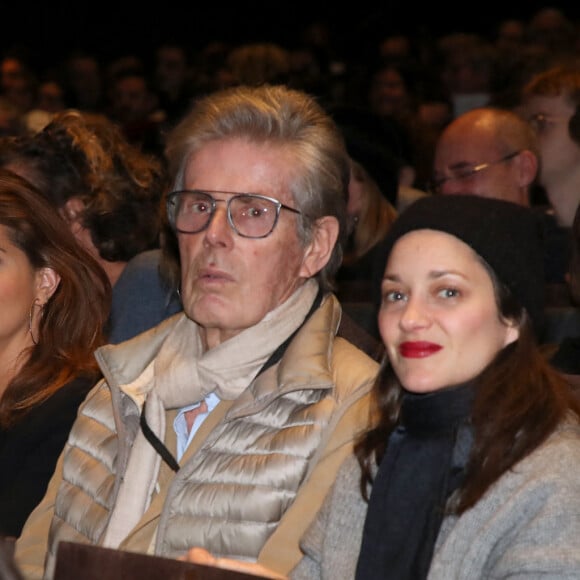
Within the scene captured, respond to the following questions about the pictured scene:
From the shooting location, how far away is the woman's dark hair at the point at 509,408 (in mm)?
2322

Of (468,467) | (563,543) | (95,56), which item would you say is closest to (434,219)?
(468,467)

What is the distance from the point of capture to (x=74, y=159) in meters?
4.38

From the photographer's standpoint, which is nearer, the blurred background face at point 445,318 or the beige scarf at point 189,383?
the blurred background face at point 445,318

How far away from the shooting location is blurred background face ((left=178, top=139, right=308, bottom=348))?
2936mm

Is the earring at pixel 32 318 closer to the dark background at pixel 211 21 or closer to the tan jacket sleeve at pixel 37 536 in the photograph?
the tan jacket sleeve at pixel 37 536

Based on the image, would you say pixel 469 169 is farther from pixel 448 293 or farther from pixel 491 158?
pixel 448 293

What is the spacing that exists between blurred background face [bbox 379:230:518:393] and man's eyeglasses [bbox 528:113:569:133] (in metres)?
3.48

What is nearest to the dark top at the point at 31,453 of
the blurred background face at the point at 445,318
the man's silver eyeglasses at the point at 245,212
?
the man's silver eyeglasses at the point at 245,212

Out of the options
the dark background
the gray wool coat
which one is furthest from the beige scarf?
the dark background

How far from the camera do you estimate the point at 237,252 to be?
2.95 meters

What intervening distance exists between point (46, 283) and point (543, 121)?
3.01m

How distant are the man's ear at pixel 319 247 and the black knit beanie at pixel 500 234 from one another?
56cm

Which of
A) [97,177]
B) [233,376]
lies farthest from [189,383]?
[97,177]

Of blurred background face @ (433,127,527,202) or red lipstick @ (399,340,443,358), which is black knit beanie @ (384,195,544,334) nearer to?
red lipstick @ (399,340,443,358)
